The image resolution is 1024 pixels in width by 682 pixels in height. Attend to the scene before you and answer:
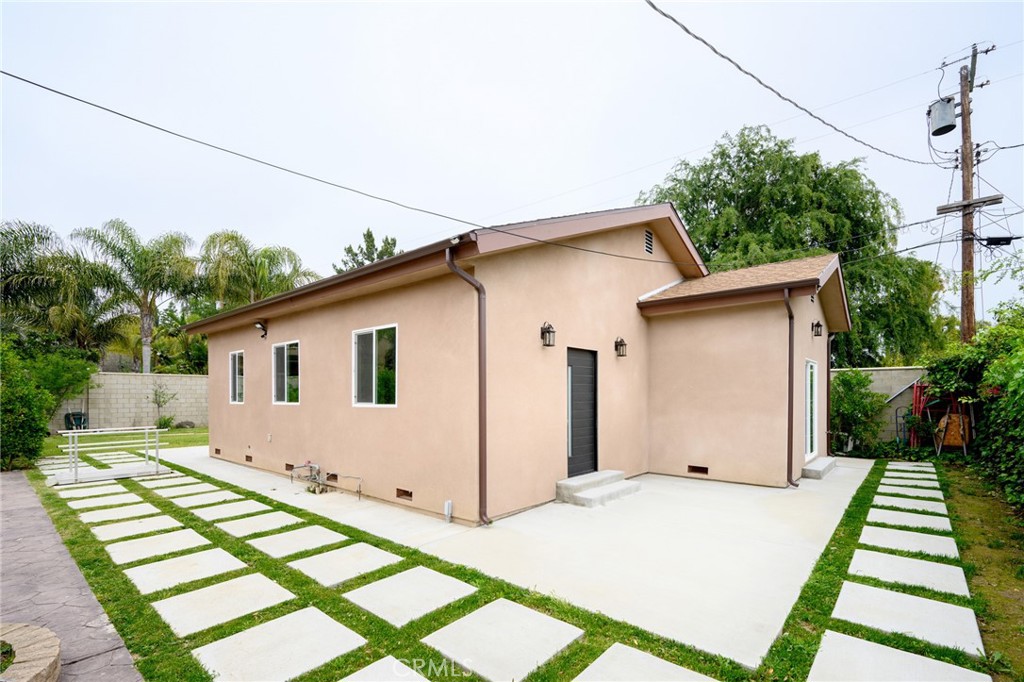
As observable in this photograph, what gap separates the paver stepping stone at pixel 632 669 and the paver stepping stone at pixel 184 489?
6.42 m

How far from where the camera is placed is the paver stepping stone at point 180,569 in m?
3.69

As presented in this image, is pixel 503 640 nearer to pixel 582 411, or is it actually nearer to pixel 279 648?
pixel 279 648

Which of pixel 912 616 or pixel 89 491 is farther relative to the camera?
pixel 89 491

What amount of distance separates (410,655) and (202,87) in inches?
257

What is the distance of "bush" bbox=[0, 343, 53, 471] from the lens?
28.6ft

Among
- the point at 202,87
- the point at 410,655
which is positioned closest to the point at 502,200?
the point at 202,87

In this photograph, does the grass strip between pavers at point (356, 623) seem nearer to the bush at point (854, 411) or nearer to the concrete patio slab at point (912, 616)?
the concrete patio slab at point (912, 616)

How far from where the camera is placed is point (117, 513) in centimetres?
579

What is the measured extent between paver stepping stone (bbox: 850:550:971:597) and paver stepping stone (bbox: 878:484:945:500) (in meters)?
2.98

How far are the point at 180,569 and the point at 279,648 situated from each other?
184 cm

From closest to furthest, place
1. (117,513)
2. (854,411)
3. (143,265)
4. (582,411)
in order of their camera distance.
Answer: (117,513) → (582,411) → (854,411) → (143,265)

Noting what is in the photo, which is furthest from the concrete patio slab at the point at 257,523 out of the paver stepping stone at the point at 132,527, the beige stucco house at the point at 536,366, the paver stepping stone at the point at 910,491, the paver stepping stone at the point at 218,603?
the paver stepping stone at the point at 910,491

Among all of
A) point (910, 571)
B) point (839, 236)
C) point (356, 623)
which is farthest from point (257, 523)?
point (839, 236)

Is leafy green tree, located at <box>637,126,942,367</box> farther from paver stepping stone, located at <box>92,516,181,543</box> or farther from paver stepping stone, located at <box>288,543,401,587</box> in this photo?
paver stepping stone, located at <box>92,516,181,543</box>
